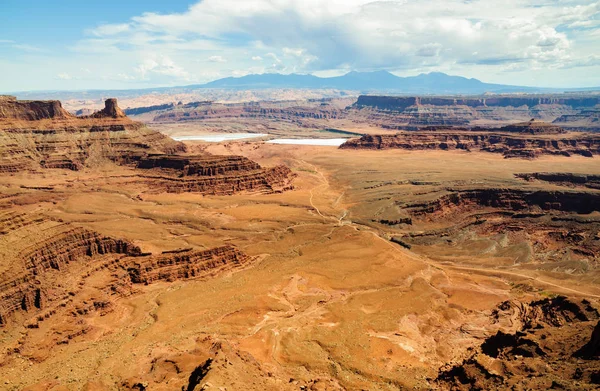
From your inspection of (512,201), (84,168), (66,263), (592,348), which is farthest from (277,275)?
(84,168)

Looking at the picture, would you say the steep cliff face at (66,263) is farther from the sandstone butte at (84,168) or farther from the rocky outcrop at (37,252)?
the sandstone butte at (84,168)

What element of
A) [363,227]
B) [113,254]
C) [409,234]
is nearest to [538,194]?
[409,234]

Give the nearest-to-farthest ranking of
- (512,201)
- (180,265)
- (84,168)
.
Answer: (180,265) < (512,201) < (84,168)

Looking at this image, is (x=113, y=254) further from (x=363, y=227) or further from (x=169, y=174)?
(x=169, y=174)

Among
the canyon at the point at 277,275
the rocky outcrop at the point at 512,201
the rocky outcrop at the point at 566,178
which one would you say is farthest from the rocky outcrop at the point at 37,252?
the rocky outcrop at the point at 566,178

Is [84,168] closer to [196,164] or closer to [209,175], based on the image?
[196,164]

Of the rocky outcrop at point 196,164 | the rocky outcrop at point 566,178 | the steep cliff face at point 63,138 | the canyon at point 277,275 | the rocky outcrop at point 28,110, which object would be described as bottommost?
the canyon at point 277,275
